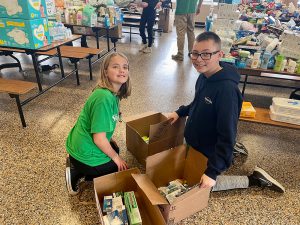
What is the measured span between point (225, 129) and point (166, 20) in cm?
615

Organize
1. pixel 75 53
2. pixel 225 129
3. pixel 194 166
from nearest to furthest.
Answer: pixel 225 129
pixel 194 166
pixel 75 53

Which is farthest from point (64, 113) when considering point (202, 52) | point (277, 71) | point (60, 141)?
point (277, 71)

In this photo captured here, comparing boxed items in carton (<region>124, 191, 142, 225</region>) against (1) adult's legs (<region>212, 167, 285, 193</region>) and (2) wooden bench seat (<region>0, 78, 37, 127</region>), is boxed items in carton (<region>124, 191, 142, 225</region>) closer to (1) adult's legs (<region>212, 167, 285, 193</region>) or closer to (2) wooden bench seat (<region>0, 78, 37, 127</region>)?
(1) adult's legs (<region>212, 167, 285, 193</region>)

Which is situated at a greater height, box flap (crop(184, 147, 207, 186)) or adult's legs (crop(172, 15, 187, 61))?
adult's legs (crop(172, 15, 187, 61))

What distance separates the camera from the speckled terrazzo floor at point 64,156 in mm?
1478

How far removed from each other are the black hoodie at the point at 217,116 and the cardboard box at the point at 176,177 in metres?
0.14

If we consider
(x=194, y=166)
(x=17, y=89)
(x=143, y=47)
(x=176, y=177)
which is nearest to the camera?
(x=194, y=166)

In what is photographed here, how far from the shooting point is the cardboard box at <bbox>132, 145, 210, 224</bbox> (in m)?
1.27

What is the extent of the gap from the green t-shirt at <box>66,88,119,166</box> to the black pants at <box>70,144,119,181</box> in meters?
0.03

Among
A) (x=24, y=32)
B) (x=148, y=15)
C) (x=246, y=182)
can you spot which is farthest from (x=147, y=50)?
(x=246, y=182)

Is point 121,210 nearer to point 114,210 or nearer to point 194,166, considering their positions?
point 114,210

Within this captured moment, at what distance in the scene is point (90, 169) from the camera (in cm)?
150

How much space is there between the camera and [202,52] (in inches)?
48.8

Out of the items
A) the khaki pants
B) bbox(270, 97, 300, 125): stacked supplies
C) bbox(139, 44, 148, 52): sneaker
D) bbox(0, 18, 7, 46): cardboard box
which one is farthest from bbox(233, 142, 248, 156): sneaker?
bbox(139, 44, 148, 52): sneaker
